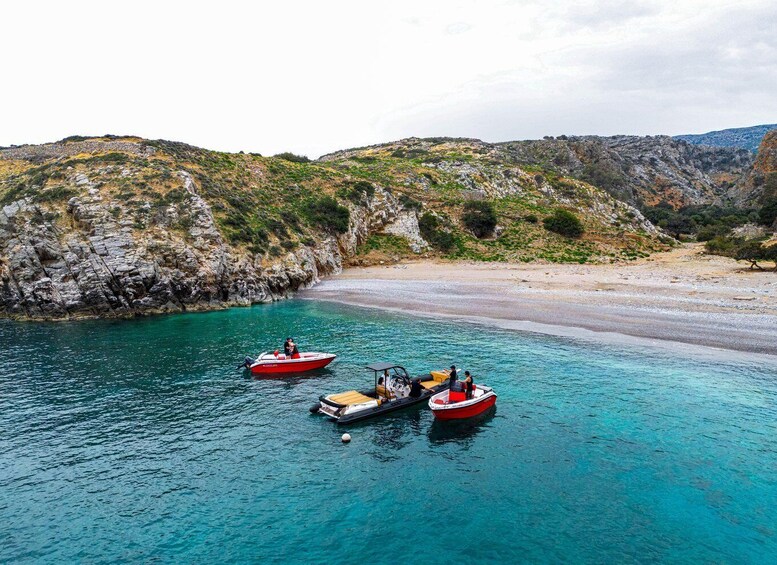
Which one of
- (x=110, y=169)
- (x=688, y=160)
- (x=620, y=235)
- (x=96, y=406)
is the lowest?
(x=96, y=406)

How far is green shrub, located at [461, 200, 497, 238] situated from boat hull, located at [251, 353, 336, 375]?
192 ft

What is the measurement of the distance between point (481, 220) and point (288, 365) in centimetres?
6013

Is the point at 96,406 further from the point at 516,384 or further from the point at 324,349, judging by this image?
the point at 516,384

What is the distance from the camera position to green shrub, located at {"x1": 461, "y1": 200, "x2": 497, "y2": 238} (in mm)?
83500

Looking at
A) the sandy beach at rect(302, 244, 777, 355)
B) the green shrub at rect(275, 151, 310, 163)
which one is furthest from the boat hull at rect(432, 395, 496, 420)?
the green shrub at rect(275, 151, 310, 163)

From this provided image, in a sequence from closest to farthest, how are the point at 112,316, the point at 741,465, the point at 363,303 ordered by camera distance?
the point at 741,465 < the point at 112,316 < the point at 363,303

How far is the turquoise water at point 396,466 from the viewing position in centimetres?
1423

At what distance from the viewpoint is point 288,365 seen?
30.8 m

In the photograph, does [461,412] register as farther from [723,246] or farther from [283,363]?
[723,246]

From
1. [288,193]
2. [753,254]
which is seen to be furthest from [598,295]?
[288,193]

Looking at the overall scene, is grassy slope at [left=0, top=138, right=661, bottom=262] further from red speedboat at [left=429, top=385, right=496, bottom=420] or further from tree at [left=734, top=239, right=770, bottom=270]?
red speedboat at [left=429, top=385, right=496, bottom=420]

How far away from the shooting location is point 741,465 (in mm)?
18109

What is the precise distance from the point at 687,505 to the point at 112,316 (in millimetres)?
49713

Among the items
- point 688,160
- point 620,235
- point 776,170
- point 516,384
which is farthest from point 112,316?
point 688,160
